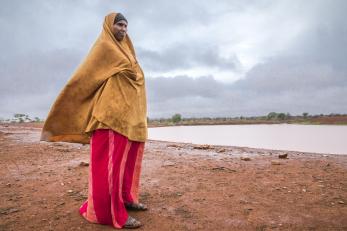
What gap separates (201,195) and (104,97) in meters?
2.04

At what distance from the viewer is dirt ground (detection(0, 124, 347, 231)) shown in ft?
11.3

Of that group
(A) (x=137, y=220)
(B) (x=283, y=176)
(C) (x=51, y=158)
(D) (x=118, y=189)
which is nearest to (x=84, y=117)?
(D) (x=118, y=189)

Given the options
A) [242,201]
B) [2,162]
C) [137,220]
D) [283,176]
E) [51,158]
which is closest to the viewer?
[137,220]

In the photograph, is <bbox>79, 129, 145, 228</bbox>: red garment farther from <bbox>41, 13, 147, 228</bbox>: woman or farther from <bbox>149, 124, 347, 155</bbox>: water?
<bbox>149, 124, 347, 155</bbox>: water

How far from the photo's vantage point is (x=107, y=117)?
10.6 feet

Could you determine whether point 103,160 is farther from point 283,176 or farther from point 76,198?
point 283,176

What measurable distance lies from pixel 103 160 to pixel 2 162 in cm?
483

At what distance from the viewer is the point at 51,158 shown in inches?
295

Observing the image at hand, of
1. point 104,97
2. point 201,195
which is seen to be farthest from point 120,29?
point 201,195

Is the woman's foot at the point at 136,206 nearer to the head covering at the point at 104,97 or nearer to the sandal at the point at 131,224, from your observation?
the sandal at the point at 131,224

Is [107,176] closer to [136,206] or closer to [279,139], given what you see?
[136,206]

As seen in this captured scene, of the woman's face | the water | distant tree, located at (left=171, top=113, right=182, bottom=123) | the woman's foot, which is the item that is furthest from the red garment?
distant tree, located at (left=171, top=113, right=182, bottom=123)

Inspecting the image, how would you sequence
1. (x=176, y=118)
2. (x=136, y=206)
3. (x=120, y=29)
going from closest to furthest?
(x=120, y=29), (x=136, y=206), (x=176, y=118)

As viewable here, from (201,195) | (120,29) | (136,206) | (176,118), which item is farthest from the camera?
(176,118)
